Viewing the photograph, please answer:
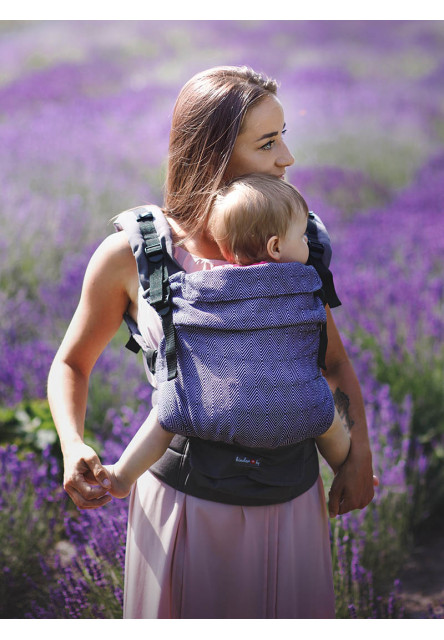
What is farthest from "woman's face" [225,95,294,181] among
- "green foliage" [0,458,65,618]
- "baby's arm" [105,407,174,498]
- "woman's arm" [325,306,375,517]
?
"green foliage" [0,458,65,618]

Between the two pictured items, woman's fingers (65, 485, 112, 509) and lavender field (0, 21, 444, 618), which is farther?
lavender field (0, 21, 444, 618)

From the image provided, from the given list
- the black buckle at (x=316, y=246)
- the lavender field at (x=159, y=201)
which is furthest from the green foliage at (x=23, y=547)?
the black buckle at (x=316, y=246)

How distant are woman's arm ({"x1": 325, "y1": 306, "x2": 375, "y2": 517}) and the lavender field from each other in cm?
50

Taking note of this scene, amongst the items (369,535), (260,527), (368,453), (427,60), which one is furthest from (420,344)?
(427,60)

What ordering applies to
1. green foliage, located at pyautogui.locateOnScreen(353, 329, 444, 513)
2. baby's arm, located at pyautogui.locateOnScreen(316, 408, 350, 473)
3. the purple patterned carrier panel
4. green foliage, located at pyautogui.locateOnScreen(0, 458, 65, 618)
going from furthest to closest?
1. green foliage, located at pyautogui.locateOnScreen(353, 329, 444, 513)
2. green foliage, located at pyautogui.locateOnScreen(0, 458, 65, 618)
3. baby's arm, located at pyautogui.locateOnScreen(316, 408, 350, 473)
4. the purple patterned carrier panel

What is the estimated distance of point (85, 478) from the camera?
4.61 ft

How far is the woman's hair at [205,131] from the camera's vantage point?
1.45 m

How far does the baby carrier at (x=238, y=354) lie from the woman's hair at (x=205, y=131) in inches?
7.0

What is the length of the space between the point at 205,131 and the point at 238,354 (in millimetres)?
496

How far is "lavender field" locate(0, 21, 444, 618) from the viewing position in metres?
2.43

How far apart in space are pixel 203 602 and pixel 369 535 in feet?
3.65

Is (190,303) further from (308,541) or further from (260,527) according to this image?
(308,541)

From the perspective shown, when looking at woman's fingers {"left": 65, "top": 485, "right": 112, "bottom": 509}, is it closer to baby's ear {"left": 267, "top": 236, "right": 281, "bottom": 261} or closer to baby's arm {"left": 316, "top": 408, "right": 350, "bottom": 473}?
baby's arm {"left": 316, "top": 408, "right": 350, "bottom": 473}

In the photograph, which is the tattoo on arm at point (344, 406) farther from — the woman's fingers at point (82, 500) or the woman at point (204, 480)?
the woman's fingers at point (82, 500)
